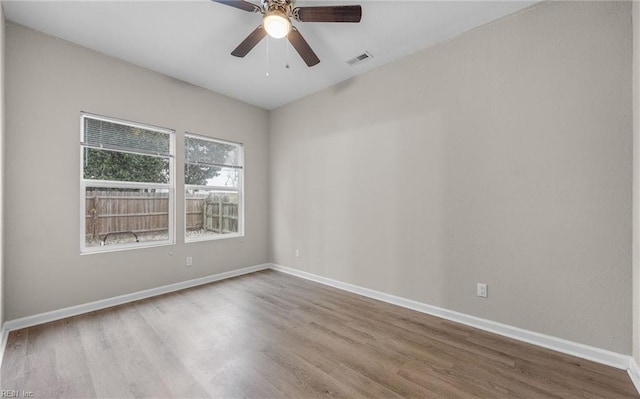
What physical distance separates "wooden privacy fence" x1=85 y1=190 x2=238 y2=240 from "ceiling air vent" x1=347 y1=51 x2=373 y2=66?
2.76m

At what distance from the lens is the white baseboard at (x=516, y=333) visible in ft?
6.47

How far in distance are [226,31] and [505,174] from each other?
3.01 metres

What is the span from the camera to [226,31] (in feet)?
8.57

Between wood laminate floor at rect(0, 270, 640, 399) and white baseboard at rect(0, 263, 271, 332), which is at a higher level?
white baseboard at rect(0, 263, 271, 332)

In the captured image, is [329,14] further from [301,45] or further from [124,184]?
[124,184]

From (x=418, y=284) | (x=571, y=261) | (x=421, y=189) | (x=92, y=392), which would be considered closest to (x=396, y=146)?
(x=421, y=189)

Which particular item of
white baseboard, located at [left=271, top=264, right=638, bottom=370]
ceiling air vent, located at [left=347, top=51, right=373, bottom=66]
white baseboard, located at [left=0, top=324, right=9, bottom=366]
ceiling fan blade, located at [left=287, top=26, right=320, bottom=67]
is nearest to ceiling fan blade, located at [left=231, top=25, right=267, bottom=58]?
ceiling fan blade, located at [left=287, top=26, right=320, bottom=67]

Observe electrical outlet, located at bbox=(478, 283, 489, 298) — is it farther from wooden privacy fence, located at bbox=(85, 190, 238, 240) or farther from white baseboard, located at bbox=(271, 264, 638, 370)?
wooden privacy fence, located at bbox=(85, 190, 238, 240)

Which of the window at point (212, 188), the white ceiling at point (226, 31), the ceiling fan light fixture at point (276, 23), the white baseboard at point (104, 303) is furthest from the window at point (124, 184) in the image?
the ceiling fan light fixture at point (276, 23)

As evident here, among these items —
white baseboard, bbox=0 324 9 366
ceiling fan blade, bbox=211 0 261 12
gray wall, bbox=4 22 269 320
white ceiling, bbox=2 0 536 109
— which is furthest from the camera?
gray wall, bbox=4 22 269 320

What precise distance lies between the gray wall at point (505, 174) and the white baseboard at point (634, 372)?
0.28 feet

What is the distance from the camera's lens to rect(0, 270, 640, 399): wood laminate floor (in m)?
1.71

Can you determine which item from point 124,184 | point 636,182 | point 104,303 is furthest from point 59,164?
point 636,182

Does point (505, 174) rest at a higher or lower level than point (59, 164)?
lower
